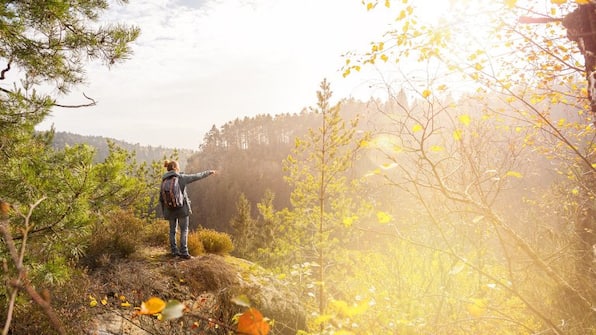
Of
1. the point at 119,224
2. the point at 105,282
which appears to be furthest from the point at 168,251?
the point at 105,282

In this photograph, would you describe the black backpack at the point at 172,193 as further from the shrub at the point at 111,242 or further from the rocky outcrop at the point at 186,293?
the rocky outcrop at the point at 186,293

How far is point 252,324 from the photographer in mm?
920

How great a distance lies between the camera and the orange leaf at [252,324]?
2.95 ft

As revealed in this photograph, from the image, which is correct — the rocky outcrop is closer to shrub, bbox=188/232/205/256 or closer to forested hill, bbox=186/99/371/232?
shrub, bbox=188/232/205/256

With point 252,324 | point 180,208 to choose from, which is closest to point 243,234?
point 180,208

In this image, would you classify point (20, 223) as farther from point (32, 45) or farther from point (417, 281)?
point (417, 281)

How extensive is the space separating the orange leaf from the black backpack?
5.23m

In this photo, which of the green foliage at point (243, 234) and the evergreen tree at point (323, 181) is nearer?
the evergreen tree at point (323, 181)

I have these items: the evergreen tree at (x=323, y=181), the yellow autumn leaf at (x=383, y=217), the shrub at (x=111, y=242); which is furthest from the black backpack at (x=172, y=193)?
the yellow autumn leaf at (x=383, y=217)

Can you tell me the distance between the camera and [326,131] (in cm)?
484

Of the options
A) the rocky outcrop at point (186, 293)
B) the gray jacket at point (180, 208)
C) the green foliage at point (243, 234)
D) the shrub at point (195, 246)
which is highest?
the gray jacket at point (180, 208)

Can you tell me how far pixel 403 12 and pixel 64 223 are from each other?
3.76 metres

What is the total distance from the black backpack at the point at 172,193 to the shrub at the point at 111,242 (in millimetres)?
837

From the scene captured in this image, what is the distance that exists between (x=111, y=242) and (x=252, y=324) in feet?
20.2
